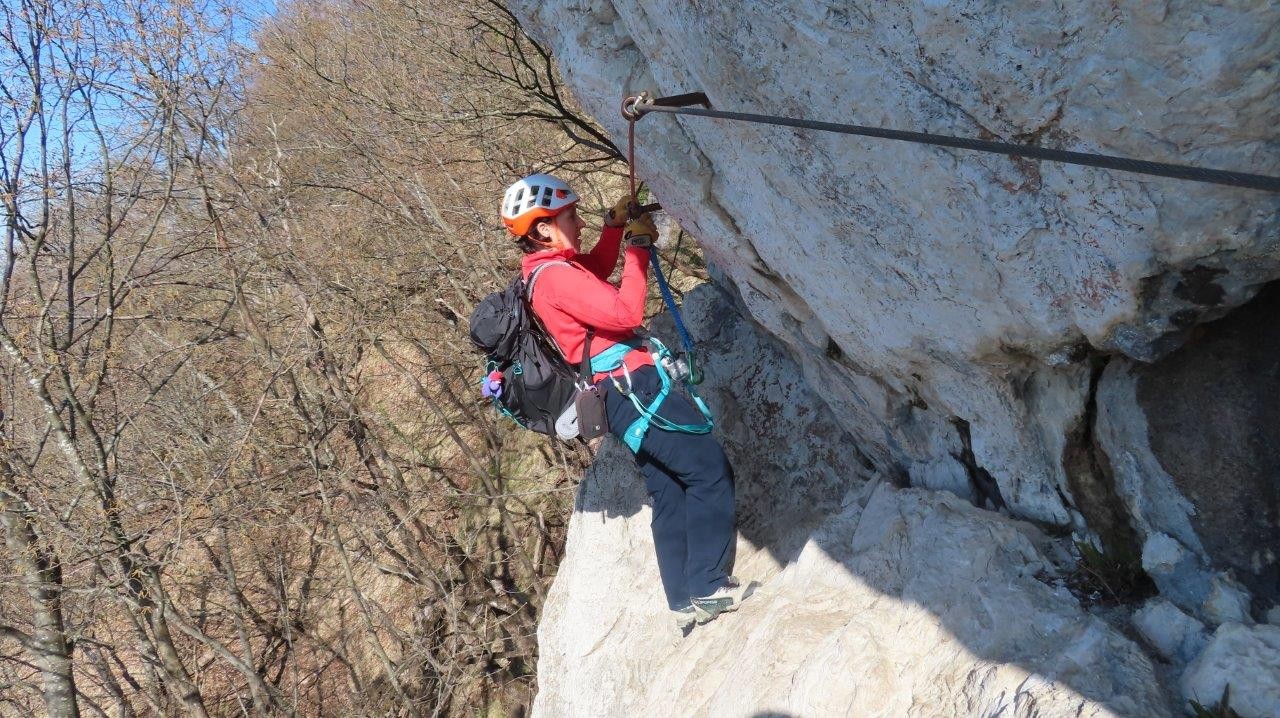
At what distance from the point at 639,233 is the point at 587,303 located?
378 millimetres

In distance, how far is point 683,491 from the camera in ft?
12.8

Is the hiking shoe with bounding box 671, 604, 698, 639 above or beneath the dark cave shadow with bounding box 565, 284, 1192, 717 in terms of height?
beneath

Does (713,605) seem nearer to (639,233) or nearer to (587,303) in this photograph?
(587,303)

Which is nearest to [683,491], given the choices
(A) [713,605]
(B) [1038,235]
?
(A) [713,605]

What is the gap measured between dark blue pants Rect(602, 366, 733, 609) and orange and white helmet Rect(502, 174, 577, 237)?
774mm

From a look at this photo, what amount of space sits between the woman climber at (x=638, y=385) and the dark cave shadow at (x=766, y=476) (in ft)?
1.51

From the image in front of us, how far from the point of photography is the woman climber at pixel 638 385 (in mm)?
3436

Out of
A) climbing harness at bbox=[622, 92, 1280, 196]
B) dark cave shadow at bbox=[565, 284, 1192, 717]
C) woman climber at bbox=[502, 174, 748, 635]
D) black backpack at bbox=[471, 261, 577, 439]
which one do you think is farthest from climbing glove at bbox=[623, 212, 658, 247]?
dark cave shadow at bbox=[565, 284, 1192, 717]

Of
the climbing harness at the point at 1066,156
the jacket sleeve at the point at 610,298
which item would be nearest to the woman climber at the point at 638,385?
the jacket sleeve at the point at 610,298

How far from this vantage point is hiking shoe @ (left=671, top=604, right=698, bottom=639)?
13.0ft

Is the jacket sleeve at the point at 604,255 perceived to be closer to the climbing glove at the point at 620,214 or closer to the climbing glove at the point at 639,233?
the climbing glove at the point at 620,214

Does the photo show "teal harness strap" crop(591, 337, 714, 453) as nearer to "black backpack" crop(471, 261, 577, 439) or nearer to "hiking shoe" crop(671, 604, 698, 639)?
"black backpack" crop(471, 261, 577, 439)

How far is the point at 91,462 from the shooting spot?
6.83 m

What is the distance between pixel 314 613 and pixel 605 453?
5.25 meters
